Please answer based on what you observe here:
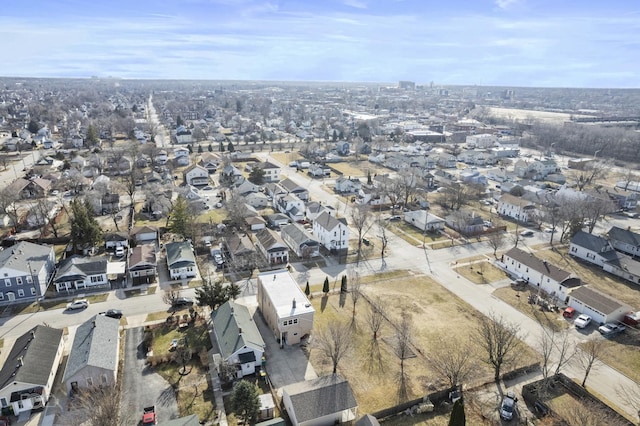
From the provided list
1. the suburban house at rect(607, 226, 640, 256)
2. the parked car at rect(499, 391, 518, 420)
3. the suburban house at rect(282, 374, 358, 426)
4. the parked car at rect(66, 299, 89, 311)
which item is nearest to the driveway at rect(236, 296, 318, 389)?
the suburban house at rect(282, 374, 358, 426)

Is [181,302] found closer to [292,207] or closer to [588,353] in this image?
[292,207]

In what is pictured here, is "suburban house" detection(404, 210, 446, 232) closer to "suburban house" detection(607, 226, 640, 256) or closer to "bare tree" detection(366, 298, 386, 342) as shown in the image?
"suburban house" detection(607, 226, 640, 256)

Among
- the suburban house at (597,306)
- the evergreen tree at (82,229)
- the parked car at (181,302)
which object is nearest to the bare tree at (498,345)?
the suburban house at (597,306)

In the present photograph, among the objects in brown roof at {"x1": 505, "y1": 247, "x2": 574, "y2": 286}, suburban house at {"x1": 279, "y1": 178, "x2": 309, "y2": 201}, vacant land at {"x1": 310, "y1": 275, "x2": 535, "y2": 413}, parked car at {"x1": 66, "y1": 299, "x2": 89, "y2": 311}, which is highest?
suburban house at {"x1": 279, "y1": 178, "x2": 309, "y2": 201}

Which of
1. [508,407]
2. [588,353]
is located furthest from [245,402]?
[588,353]

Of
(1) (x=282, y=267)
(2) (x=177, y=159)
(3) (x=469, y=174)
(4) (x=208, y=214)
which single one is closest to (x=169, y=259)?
(1) (x=282, y=267)

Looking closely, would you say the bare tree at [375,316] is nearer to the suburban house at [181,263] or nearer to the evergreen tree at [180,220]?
the suburban house at [181,263]
